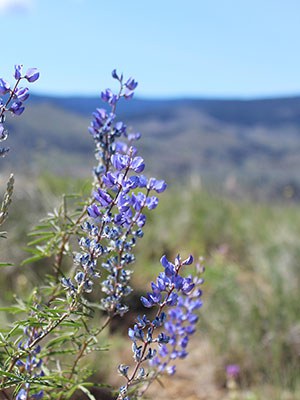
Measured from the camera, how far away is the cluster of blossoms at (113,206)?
Answer: 3.78 ft

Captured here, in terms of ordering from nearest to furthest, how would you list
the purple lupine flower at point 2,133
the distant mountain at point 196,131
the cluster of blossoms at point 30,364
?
the purple lupine flower at point 2,133 → the cluster of blossoms at point 30,364 → the distant mountain at point 196,131

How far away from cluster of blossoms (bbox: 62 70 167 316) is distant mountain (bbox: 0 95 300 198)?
136 ft

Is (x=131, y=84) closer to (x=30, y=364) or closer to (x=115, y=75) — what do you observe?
(x=115, y=75)

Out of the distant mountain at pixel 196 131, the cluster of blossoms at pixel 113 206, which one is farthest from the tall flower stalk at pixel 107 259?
the distant mountain at pixel 196 131

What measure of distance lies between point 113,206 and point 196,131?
73323 mm

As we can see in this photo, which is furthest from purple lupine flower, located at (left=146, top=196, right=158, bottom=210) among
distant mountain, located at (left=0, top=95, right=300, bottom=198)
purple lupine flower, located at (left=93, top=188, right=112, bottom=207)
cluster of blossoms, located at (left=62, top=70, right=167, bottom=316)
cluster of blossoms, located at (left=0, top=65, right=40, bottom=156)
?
distant mountain, located at (left=0, top=95, right=300, bottom=198)

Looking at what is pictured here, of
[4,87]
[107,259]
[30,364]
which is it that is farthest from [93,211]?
[30,364]

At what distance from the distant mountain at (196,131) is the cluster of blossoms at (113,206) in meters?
41.5

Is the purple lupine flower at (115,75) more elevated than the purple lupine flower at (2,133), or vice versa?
the purple lupine flower at (115,75)

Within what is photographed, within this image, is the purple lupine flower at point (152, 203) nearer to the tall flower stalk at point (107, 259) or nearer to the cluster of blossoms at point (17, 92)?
the tall flower stalk at point (107, 259)

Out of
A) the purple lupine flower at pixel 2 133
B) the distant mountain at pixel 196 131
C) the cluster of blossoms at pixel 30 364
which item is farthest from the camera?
the distant mountain at pixel 196 131

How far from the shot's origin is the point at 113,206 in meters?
1.21

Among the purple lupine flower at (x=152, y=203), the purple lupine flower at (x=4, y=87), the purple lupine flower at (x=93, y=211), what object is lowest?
the purple lupine flower at (x=93, y=211)

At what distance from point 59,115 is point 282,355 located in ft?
218
